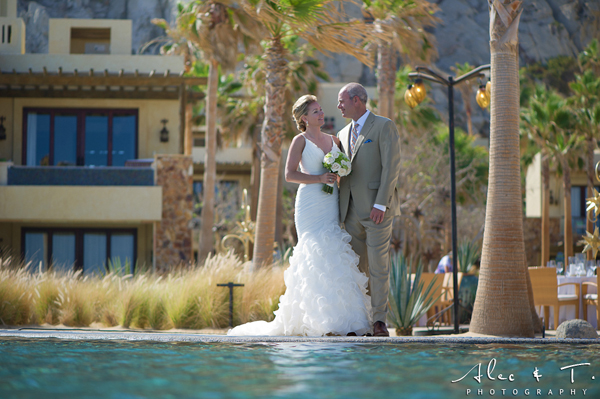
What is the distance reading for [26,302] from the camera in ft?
35.0

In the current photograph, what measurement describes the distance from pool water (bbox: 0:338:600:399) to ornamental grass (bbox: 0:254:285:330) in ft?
18.2

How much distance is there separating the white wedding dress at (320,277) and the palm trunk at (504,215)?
2.89 m

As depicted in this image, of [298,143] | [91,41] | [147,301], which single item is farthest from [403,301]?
[91,41]

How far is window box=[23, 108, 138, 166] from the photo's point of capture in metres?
21.2

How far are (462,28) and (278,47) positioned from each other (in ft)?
161

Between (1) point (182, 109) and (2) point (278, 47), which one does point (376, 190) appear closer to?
(2) point (278, 47)

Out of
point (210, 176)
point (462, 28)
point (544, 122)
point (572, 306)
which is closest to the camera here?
point (572, 306)

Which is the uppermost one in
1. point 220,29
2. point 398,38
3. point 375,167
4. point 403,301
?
point 398,38

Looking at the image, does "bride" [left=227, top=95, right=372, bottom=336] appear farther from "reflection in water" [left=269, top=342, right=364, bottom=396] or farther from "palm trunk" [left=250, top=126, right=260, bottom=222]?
"palm trunk" [left=250, top=126, right=260, bottom=222]

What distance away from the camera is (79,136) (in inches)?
841

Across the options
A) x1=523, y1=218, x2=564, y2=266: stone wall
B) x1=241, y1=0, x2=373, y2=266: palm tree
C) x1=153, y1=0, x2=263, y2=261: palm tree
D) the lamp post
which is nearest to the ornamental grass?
x1=241, y1=0, x2=373, y2=266: palm tree

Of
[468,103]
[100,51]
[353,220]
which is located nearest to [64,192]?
[100,51]

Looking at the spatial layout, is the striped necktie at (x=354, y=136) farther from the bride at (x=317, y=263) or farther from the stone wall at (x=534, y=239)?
the stone wall at (x=534, y=239)

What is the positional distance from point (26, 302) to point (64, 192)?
916cm
